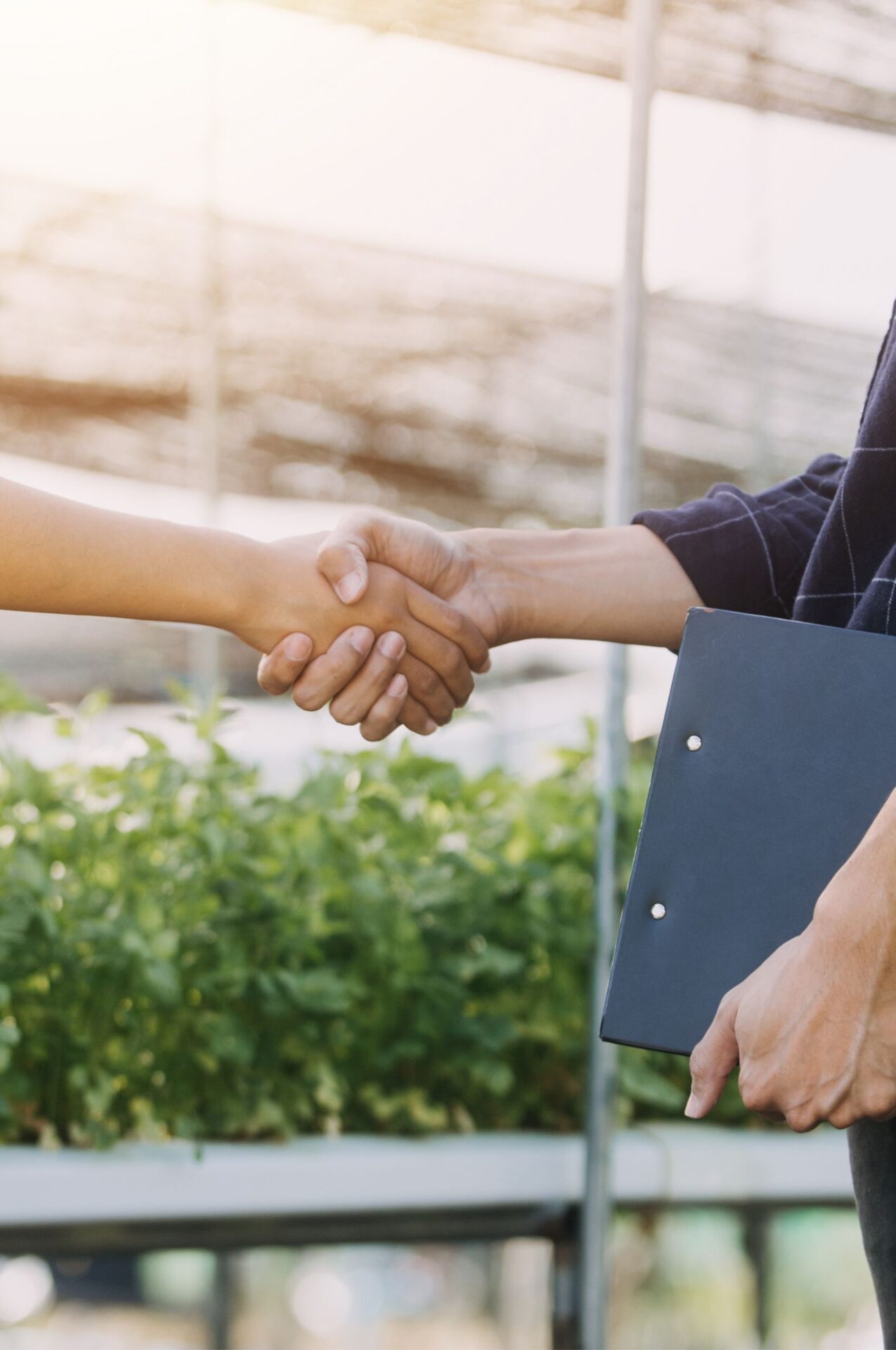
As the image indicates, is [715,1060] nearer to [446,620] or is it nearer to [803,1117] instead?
[803,1117]

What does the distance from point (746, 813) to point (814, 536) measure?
414 millimetres

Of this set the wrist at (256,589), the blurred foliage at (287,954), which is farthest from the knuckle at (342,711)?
the blurred foliage at (287,954)

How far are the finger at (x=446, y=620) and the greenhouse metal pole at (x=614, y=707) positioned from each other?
427 millimetres

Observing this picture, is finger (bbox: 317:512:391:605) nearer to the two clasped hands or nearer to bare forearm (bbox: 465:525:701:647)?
the two clasped hands

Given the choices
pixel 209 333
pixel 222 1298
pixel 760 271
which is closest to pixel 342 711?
pixel 222 1298

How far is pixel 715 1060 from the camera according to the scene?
0.67 m

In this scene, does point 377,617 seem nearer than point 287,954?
Yes

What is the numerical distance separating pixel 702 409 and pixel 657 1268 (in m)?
2.42

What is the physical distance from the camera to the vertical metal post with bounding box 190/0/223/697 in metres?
2.13

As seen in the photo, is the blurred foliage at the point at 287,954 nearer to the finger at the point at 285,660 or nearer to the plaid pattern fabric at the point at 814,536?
the finger at the point at 285,660

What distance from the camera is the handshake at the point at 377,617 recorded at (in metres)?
1.35

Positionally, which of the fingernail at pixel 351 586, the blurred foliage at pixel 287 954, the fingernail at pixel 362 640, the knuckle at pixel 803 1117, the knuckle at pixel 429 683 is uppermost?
the fingernail at pixel 351 586

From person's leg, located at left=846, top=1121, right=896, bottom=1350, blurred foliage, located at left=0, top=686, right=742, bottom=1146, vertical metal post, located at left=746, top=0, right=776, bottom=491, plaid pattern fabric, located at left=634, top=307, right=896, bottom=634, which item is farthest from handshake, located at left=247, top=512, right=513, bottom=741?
vertical metal post, located at left=746, top=0, right=776, bottom=491

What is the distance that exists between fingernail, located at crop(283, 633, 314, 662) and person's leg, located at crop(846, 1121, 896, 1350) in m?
0.78
